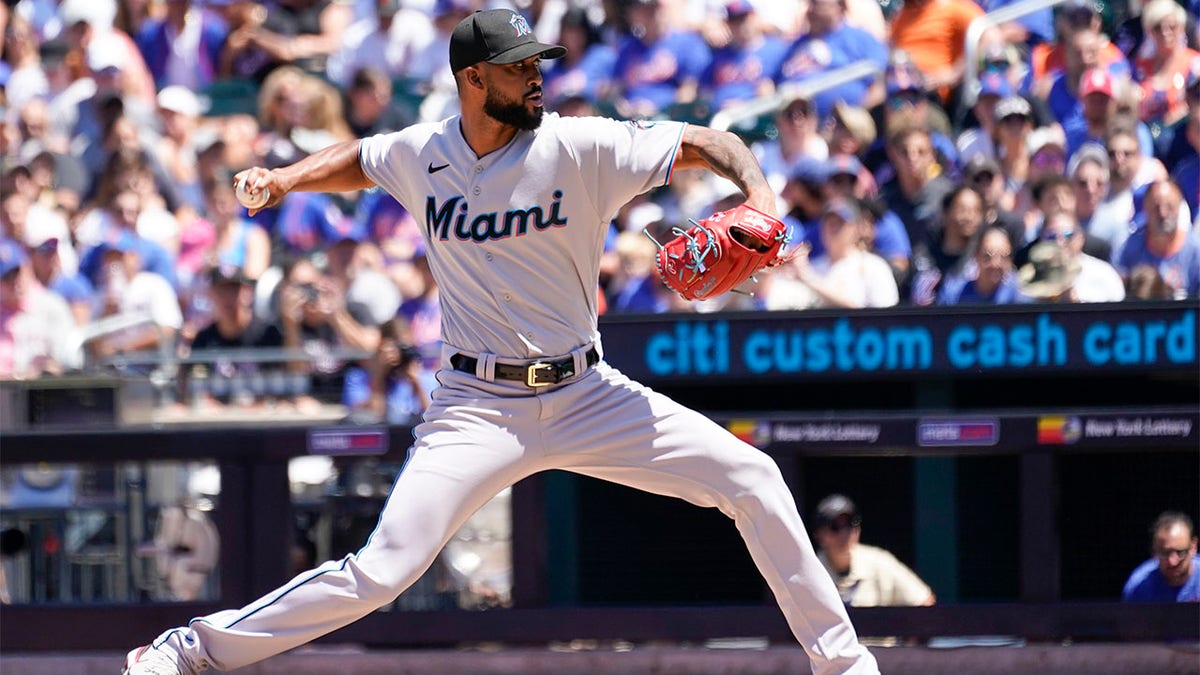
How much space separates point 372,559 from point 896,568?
2326 millimetres

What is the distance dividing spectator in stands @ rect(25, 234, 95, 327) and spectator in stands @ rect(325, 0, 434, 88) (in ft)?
7.20

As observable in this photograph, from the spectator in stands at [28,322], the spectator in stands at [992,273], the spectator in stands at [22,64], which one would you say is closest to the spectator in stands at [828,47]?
the spectator in stands at [992,273]

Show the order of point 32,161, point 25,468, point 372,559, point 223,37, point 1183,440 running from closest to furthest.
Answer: point 372,559 → point 1183,440 → point 25,468 → point 32,161 → point 223,37

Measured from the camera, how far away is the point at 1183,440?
5.98 metres

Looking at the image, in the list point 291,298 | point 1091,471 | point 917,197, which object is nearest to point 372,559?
point 1091,471

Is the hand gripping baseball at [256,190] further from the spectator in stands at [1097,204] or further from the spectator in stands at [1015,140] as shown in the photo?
the spectator in stands at [1015,140]

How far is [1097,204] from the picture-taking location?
25.5ft

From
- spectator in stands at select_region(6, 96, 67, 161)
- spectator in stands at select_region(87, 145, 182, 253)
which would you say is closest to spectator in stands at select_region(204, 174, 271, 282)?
spectator in stands at select_region(87, 145, 182, 253)

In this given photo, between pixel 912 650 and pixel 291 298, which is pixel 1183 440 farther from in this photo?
pixel 291 298

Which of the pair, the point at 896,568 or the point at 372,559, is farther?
the point at 896,568

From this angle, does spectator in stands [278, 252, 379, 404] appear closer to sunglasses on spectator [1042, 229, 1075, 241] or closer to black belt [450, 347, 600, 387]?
sunglasses on spectator [1042, 229, 1075, 241]

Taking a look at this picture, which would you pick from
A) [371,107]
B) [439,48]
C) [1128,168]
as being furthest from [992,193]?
[439,48]

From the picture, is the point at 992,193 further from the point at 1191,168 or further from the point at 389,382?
the point at 389,382

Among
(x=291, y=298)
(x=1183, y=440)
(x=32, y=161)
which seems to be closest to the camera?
(x=1183, y=440)
